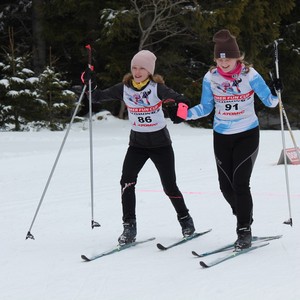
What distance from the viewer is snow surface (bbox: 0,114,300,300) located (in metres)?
4.05

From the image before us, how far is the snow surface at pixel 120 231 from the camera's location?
405 centimetres

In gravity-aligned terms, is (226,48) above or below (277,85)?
above

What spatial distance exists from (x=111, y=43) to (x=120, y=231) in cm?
1284

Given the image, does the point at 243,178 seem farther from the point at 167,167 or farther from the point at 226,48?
the point at 226,48

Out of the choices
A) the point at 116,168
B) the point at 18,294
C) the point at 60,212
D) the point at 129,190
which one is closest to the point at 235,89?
the point at 129,190

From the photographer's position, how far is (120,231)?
5.97 meters

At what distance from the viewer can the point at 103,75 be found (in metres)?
17.8

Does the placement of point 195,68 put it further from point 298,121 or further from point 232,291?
point 232,291

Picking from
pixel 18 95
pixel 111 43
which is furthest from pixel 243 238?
pixel 111 43

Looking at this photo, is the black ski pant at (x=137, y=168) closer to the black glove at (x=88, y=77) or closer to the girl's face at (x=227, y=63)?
the black glove at (x=88, y=77)

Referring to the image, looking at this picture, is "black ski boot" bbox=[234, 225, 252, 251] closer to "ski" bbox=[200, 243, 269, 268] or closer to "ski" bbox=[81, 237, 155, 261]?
"ski" bbox=[200, 243, 269, 268]

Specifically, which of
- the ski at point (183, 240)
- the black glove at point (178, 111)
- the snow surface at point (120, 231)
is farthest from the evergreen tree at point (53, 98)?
the black glove at point (178, 111)

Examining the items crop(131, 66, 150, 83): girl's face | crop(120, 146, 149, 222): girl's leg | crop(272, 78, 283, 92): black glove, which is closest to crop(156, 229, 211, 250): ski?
crop(120, 146, 149, 222): girl's leg

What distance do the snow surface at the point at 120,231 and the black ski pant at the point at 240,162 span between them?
360mm
